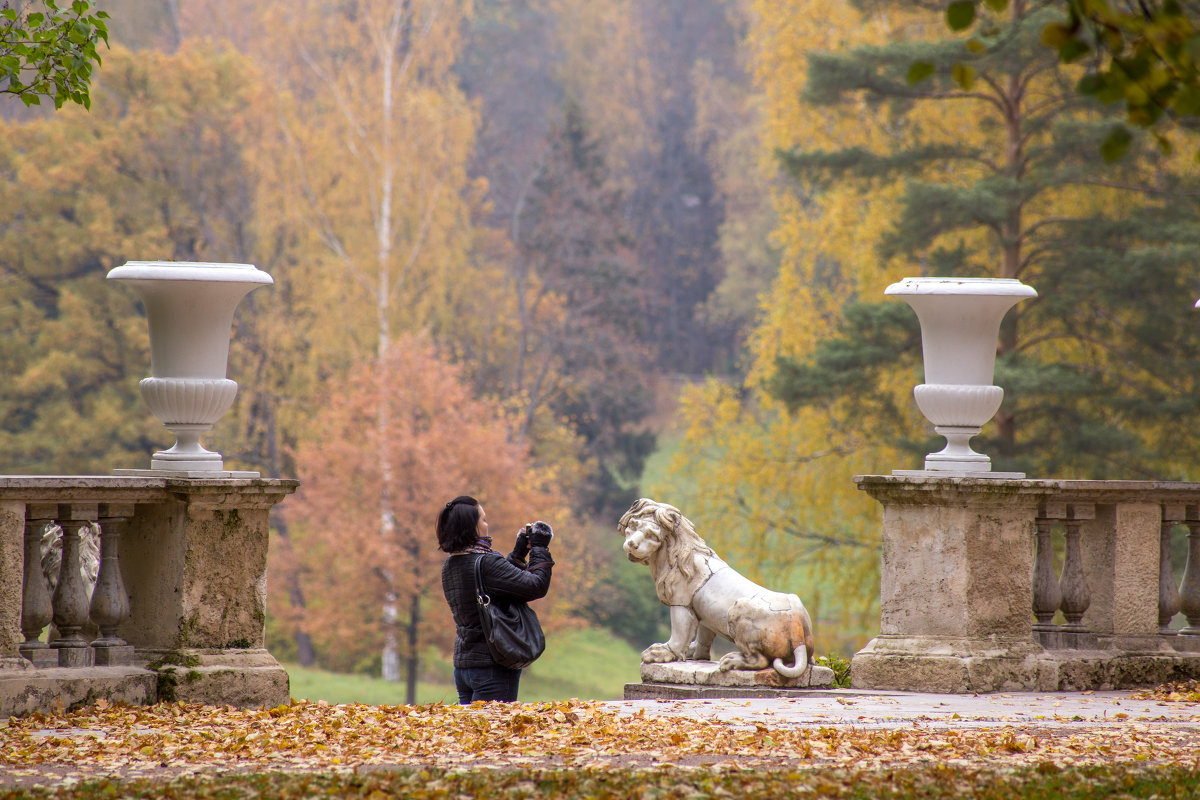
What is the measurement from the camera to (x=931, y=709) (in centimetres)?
614

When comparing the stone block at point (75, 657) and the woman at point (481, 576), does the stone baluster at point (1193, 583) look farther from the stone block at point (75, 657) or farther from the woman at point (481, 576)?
the stone block at point (75, 657)

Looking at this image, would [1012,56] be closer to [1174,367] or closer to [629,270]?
[1174,367]

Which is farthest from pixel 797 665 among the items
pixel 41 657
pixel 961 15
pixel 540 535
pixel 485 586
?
pixel 961 15

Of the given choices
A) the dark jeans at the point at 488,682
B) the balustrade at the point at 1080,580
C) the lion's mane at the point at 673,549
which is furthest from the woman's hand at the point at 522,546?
the balustrade at the point at 1080,580

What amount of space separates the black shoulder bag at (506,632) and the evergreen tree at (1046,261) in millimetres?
10657

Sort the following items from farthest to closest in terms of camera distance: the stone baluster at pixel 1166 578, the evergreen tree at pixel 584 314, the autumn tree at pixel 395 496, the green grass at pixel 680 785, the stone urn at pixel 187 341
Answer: the evergreen tree at pixel 584 314, the autumn tree at pixel 395 496, the stone baluster at pixel 1166 578, the stone urn at pixel 187 341, the green grass at pixel 680 785

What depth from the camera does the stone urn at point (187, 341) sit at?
21.7 feet

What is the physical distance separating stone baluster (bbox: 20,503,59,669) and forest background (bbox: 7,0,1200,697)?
21.9ft

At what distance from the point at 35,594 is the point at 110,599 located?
0.39m

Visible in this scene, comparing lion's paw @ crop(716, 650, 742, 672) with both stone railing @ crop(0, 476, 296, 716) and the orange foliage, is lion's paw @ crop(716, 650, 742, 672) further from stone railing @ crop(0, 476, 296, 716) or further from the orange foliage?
the orange foliage

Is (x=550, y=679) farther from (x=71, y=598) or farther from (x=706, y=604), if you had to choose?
(x=71, y=598)

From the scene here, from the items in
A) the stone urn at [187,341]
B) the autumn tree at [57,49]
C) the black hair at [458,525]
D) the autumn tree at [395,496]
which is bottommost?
the autumn tree at [395,496]

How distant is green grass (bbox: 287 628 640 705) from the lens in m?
23.4

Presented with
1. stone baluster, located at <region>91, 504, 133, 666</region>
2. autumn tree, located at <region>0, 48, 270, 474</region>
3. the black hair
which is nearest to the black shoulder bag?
the black hair
